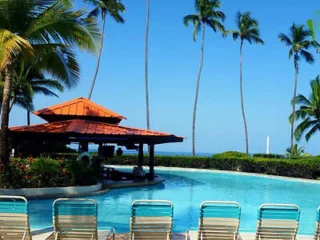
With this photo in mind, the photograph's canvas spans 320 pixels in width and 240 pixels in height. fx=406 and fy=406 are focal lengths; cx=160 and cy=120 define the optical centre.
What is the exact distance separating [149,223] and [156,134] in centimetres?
1181

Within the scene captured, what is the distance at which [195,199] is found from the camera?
1446cm

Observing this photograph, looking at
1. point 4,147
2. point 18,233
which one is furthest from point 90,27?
point 18,233

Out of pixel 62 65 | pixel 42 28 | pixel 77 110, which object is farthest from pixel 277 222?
pixel 77 110

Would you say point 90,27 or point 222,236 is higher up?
point 90,27

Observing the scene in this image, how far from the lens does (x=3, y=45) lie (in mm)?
10789

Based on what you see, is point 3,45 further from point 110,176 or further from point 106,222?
point 110,176

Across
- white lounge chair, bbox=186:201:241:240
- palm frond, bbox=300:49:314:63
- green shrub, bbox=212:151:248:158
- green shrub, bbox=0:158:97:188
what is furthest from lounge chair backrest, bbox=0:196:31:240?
palm frond, bbox=300:49:314:63

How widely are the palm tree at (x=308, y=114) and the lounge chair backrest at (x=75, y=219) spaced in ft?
93.9

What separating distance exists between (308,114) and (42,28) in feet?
83.2

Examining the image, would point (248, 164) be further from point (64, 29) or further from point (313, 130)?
point (64, 29)

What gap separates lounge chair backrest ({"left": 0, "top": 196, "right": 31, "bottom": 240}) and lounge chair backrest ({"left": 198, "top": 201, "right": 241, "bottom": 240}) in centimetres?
250

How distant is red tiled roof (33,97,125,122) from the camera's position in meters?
18.5

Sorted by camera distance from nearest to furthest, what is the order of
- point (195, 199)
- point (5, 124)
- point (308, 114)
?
point (5, 124)
point (195, 199)
point (308, 114)

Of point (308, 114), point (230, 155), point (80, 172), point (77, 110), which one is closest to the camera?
point (80, 172)
